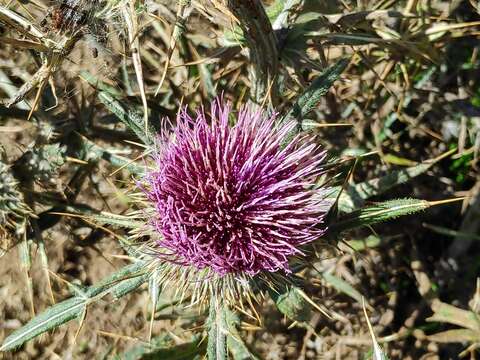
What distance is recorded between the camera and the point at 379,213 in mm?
1990

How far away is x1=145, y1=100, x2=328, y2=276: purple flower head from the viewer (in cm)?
204

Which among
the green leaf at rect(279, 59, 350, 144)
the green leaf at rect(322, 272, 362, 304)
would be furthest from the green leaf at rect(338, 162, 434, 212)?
the green leaf at rect(322, 272, 362, 304)

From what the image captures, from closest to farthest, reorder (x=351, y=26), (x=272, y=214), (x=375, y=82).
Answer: (x=272, y=214) → (x=351, y=26) → (x=375, y=82)

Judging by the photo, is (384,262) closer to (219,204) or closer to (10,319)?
(219,204)

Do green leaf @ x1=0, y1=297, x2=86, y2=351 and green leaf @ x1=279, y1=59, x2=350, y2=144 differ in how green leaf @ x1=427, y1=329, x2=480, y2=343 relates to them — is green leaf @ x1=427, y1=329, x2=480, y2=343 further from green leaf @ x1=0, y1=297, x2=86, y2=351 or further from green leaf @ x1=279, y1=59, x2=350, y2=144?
green leaf @ x1=0, y1=297, x2=86, y2=351

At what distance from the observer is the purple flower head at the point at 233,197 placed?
6.71ft

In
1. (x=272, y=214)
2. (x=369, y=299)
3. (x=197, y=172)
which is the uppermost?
(x=197, y=172)

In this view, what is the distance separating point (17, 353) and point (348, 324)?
186 centimetres

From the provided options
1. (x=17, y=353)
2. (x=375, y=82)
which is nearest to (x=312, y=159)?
(x=375, y=82)

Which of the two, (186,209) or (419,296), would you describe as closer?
(186,209)

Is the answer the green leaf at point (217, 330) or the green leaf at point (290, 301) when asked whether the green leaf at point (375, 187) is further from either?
the green leaf at point (217, 330)

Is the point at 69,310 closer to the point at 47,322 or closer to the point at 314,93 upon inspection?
the point at 47,322

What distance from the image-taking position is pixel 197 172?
213 cm

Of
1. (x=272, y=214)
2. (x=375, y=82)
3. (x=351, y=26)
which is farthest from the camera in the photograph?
(x=375, y=82)
